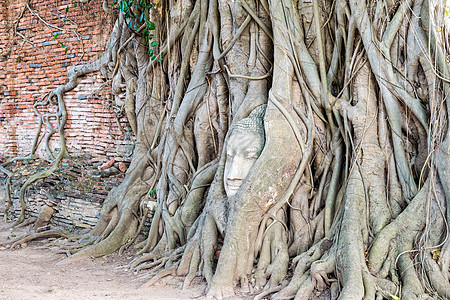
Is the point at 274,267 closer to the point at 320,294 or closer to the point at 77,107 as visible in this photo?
the point at 320,294

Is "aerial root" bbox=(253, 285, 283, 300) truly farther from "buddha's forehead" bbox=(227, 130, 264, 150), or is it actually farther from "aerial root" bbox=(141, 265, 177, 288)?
"buddha's forehead" bbox=(227, 130, 264, 150)

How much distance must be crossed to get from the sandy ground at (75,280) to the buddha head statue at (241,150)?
36.9 inches

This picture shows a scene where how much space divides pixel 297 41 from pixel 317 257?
198 cm

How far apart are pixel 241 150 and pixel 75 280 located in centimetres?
197

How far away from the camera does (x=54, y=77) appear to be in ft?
25.2

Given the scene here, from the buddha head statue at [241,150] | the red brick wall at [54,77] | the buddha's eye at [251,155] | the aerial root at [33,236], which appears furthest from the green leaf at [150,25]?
the aerial root at [33,236]

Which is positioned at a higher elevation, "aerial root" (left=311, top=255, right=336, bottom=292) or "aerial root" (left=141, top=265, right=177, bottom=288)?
"aerial root" (left=311, top=255, right=336, bottom=292)

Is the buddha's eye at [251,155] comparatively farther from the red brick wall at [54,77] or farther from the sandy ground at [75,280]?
the red brick wall at [54,77]

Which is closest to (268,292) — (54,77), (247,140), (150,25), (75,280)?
(247,140)

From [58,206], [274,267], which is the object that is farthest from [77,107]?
[274,267]

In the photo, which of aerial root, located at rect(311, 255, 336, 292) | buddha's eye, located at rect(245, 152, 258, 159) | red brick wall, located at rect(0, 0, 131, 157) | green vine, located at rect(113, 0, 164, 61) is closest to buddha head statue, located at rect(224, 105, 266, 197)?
buddha's eye, located at rect(245, 152, 258, 159)

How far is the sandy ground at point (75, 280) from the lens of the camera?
3883mm

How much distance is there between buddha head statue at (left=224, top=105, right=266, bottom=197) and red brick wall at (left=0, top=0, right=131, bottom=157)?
110 inches

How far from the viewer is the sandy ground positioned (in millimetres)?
3883
